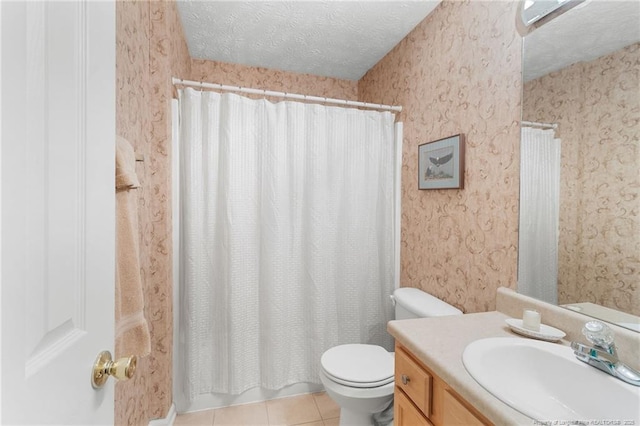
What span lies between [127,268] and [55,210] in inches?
20.8

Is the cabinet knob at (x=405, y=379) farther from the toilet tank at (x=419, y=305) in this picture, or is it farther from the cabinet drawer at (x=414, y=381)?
the toilet tank at (x=419, y=305)

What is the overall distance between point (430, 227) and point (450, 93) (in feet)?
2.49

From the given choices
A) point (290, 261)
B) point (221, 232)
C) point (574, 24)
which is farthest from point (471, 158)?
point (221, 232)

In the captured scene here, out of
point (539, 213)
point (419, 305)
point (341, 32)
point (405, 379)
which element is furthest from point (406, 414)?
point (341, 32)

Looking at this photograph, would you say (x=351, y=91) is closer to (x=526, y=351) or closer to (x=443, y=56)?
(x=443, y=56)

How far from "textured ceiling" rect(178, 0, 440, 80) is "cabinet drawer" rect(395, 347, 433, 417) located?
1.84 metres

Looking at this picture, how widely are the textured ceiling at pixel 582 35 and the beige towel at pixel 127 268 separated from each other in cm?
149

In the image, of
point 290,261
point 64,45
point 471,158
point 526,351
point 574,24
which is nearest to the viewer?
point 64,45

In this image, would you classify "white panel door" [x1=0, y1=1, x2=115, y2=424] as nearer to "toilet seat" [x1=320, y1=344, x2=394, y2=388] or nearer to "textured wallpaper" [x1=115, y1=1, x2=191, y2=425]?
"textured wallpaper" [x1=115, y1=1, x2=191, y2=425]

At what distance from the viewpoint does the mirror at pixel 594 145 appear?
0.87 m

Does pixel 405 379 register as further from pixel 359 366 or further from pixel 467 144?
pixel 467 144

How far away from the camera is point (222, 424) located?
1.71 m

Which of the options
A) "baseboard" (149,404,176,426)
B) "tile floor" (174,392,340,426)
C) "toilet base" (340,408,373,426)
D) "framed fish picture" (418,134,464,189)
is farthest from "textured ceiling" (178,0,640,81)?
"baseboard" (149,404,176,426)

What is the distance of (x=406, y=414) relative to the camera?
99 cm
